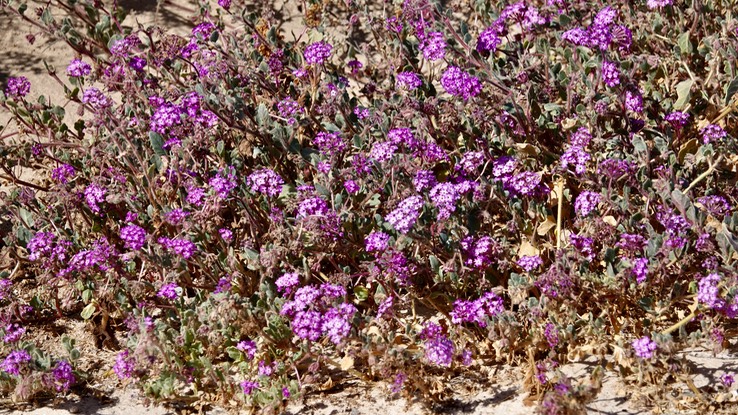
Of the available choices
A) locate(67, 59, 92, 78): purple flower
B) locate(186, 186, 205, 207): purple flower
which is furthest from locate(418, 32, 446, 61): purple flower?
locate(67, 59, 92, 78): purple flower

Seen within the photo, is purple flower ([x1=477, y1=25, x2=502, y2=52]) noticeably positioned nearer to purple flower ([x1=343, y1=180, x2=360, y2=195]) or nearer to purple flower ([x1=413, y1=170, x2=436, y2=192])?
purple flower ([x1=413, y1=170, x2=436, y2=192])

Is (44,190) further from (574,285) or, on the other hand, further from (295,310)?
(574,285)

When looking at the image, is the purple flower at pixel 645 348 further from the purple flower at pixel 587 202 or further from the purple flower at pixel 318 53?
the purple flower at pixel 318 53

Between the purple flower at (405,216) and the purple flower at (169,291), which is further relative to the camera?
the purple flower at (169,291)

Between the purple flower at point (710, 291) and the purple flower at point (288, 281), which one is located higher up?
A: the purple flower at point (288, 281)

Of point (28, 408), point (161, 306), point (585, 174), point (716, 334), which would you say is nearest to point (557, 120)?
point (585, 174)

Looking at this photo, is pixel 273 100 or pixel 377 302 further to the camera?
pixel 273 100

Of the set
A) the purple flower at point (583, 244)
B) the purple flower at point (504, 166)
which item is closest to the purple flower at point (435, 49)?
the purple flower at point (504, 166)
